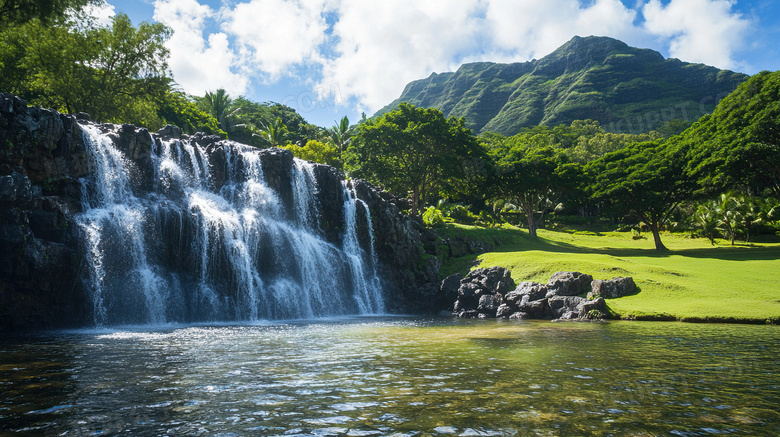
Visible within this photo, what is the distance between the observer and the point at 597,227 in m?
70.1

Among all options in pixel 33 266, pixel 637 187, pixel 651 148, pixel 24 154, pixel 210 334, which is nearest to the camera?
pixel 210 334

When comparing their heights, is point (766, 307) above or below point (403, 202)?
below

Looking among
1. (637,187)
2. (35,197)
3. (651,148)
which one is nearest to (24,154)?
(35,197)

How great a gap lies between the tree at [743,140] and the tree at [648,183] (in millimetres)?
1869

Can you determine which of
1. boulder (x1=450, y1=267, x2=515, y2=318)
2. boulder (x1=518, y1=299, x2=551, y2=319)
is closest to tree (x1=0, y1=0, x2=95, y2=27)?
boulder (x1=450, y1=267, x2=515, y2=318)

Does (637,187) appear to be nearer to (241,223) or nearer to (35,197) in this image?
(241,223)

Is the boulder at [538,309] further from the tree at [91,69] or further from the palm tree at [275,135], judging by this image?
the palm tree at [275,135]

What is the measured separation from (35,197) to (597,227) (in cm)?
7311

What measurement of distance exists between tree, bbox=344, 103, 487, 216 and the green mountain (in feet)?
305

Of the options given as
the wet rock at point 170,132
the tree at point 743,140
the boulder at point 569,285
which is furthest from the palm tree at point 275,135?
the tree at point 743,140

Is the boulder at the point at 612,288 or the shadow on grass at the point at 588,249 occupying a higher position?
the shadow on grass at the point at 588,249

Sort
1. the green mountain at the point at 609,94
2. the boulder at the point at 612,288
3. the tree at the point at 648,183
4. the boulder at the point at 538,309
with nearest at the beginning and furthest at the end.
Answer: the boulder at the point at 538,309
the boulder at the point at 612,288
the tree at the point at 648,183
the green mountain at the point at 609,94

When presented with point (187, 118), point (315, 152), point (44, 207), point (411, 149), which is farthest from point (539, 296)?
point (187, 118)

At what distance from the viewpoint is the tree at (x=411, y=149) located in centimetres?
4525
